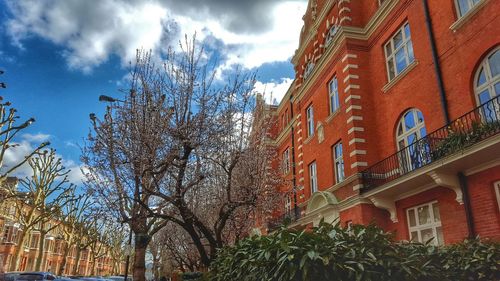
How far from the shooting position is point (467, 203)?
10.9 meters

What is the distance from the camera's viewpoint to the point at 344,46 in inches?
719

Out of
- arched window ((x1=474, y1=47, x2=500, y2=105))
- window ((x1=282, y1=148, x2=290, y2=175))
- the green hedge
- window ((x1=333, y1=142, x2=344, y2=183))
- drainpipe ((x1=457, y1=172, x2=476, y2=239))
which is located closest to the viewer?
the green hedge

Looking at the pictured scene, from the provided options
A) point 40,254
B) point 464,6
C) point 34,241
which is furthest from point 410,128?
point 34,241

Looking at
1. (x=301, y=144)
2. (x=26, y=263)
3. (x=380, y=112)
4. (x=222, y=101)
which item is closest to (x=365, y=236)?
(x=222, y=101)

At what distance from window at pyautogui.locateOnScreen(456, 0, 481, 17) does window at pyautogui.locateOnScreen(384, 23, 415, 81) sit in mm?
2453

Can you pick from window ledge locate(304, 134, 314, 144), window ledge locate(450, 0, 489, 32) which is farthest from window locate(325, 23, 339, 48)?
window ledge locate(450, 0, 489, 32)

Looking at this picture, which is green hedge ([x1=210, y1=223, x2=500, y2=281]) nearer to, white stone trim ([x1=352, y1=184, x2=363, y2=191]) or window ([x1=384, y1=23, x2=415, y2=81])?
white stone trim ([x1=352, y1=184, x2=363, y2=191])

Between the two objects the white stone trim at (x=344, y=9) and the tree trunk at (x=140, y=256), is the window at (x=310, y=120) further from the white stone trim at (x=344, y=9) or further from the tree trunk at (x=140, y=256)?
the tree trunk at (x=140, y=256)

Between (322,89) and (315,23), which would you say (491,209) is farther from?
(315,23)

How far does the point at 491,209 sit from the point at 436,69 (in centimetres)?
521

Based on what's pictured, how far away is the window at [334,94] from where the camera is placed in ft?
64.1

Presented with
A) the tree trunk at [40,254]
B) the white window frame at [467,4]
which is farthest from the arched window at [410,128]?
the tree trunk at [40,254]

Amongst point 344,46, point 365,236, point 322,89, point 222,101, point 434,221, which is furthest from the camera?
point 322,89

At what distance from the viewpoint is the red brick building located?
10773mm
